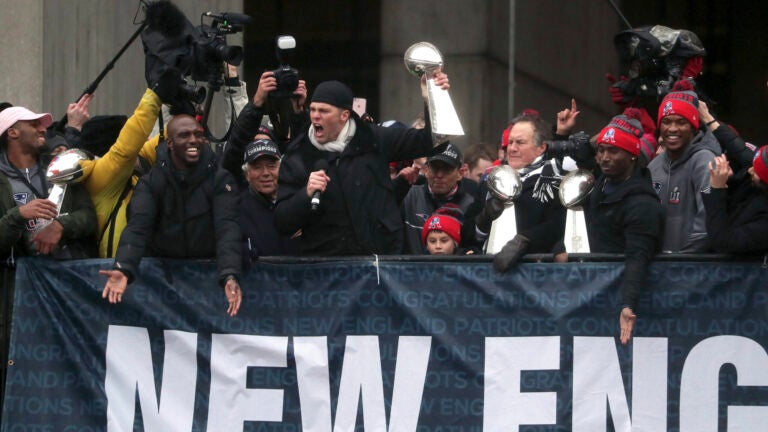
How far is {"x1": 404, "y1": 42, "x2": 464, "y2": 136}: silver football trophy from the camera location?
25.3 feet

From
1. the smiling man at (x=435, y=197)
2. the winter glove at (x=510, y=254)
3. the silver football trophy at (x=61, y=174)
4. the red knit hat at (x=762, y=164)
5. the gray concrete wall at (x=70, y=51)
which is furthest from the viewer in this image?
the gray concrete wall at (x=70, y=51)

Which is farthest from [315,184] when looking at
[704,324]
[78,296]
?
[704,324]

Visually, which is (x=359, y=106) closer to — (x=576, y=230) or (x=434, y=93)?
(x=434, y=93)

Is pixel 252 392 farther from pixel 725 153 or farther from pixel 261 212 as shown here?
pixel 725 153

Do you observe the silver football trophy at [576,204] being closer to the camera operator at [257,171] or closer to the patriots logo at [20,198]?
the camera operator at [257,171]

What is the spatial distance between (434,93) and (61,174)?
211 centimetres

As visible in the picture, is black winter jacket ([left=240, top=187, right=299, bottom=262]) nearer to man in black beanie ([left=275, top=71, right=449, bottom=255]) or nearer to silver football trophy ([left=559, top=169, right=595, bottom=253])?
man in black beanie ([left=275, top=71, right=449, bottom=255])

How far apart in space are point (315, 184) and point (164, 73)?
44.7 inches

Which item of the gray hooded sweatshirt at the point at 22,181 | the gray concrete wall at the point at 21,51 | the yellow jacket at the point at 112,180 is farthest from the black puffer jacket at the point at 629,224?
the gray concrete wall at the point at 21,51

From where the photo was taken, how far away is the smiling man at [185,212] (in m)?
7.54

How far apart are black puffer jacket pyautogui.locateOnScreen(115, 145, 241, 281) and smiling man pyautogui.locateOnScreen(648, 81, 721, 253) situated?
2285 mm

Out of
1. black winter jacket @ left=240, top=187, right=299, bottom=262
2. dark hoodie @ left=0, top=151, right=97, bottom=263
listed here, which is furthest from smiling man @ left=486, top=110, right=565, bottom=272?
dark hoodie @ left=0, top=151, right=97, bottom=263

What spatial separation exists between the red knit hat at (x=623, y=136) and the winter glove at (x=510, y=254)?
0.67 meters

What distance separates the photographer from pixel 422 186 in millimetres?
9281
